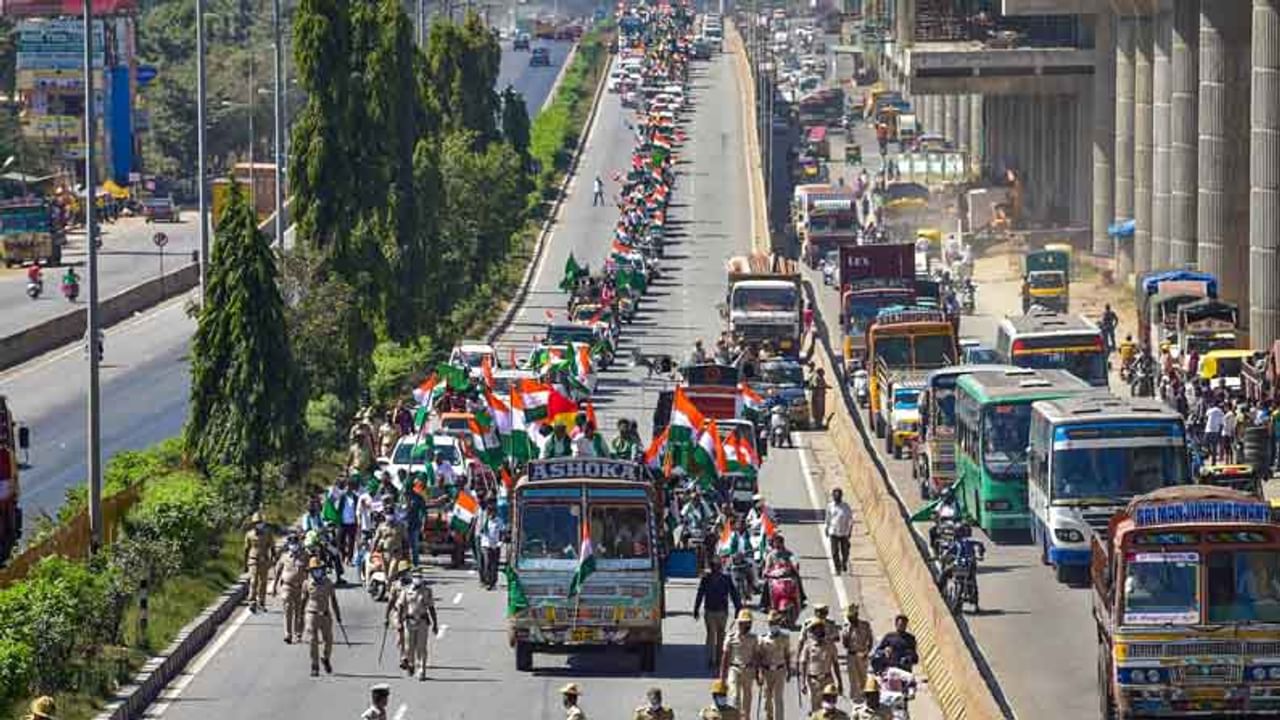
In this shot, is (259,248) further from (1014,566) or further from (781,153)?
(781,153)

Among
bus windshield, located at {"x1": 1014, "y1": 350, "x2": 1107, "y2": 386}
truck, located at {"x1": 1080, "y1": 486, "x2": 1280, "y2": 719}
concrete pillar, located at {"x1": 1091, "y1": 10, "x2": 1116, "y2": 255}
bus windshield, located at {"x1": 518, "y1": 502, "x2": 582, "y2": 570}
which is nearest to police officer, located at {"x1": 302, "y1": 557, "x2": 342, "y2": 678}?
bus windshield, located at {"x1": 518, "y1": 502, "x2": 582, "y2": 570}

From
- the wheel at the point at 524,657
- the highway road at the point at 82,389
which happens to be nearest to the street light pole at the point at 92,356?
the wheel at the point at 524,657

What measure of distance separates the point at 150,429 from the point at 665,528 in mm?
33776

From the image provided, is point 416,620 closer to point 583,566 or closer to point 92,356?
point 583,566

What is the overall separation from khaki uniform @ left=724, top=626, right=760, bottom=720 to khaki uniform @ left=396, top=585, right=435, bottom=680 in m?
Result: 4.65

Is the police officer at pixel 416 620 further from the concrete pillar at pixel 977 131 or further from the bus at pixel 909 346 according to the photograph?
the concrete pillar at pixel 977 131

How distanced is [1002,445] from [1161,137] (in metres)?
49.9

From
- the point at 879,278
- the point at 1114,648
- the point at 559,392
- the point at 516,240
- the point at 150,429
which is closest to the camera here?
the point at 1114,648

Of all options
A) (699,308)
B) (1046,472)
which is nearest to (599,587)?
(1046,472)

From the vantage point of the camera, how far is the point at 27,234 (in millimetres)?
119438

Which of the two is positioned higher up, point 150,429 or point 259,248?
point 259,248

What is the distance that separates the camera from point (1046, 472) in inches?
1768

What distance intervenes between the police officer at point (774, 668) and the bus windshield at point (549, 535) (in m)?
4.47

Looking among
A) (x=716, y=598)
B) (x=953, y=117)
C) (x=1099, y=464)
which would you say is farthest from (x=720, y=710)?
(x=953, y=117)
